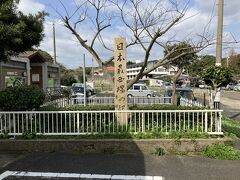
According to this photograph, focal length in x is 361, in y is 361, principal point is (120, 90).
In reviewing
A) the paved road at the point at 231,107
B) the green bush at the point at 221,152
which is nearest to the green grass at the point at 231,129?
the green bush at the point at 221,152

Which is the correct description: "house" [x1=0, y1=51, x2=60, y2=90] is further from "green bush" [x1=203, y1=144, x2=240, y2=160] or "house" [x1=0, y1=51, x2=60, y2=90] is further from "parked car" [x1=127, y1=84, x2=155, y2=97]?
"green bush" [x1=203, y1=144, x2=240, y2=160]

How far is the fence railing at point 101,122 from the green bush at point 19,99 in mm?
338

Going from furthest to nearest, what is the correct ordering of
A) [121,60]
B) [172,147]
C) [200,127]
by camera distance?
1. [121,60]
2. [200,127]
3. [172,147]

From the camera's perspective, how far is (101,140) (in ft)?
26.5

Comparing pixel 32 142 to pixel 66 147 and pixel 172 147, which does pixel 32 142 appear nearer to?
pixel 66 147

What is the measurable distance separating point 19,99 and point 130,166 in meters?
3.53

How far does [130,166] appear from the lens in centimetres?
685

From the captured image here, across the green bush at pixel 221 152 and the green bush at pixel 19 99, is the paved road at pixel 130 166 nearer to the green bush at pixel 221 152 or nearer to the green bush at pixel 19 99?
the green bush at pixel 221 152

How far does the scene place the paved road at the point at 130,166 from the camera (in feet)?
20.9

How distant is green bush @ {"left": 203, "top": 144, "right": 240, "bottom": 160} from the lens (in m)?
7.47

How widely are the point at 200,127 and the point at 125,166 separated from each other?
2525mm

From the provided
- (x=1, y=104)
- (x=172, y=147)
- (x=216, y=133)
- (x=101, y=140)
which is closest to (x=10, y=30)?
(x=1, y=104)

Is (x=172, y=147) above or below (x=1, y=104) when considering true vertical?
below

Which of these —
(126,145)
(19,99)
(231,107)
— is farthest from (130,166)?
(231,107)
